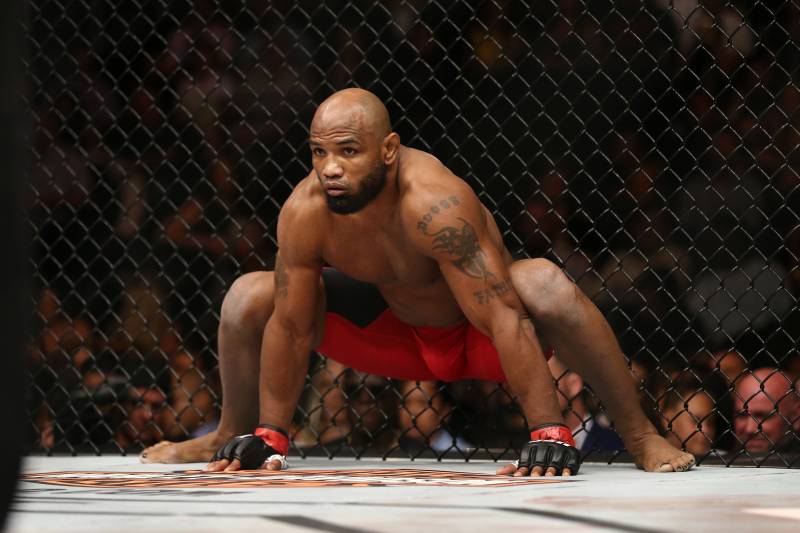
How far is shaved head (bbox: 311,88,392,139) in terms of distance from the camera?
222 centimetres

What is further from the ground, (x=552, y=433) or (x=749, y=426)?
(x=552, y=433)

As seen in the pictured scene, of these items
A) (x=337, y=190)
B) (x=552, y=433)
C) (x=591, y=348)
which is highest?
(x=337, y=190)

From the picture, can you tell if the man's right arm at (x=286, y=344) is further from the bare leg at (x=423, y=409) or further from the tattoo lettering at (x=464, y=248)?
the bare leg at (x=423, y=409)

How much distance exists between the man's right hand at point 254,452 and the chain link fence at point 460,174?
479mm

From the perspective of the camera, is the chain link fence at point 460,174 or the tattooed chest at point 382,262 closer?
the tattooed chest at point 382,262

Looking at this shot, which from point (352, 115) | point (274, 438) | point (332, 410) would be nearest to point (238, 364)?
point (274, 438)

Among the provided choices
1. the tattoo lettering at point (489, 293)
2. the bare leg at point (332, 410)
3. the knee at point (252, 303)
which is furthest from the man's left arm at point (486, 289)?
the bare leg at point (332, 410)

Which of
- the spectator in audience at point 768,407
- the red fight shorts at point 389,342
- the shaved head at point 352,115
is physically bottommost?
the spectator in audience at point 768,407

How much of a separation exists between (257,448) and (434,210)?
21.6 inches

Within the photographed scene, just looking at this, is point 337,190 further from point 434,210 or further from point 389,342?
point 389,342

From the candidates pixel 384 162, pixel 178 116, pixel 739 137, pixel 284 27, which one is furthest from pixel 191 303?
pixel 739 137

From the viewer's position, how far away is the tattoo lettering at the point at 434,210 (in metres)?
2.24

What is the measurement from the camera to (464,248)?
2240mm

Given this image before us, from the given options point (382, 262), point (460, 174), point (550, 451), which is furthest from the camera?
point (460, 174)
